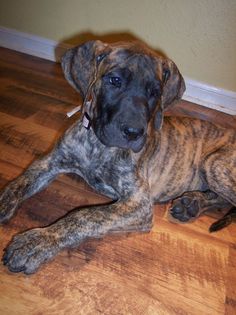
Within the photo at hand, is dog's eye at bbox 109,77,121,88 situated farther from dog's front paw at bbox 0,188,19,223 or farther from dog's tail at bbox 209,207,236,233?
dog's tail at bbox 209,207,236,233

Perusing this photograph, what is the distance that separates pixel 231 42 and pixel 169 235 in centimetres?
271

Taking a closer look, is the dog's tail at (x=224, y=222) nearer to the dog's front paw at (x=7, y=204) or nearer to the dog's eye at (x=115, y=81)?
the dog's eye at (x=115, y=81)

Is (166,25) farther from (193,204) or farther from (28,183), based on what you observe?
(28,183)

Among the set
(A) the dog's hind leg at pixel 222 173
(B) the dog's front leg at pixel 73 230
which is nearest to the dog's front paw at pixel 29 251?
(B) the dog's front leg at pixel 73 230

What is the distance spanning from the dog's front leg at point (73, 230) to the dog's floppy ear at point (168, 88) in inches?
20.0

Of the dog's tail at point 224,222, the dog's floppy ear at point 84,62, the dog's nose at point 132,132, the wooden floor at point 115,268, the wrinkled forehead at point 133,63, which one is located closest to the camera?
the wooden floor at point 115,268

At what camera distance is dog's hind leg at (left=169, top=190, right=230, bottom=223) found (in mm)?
2320

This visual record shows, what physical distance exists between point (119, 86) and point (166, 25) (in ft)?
8.46

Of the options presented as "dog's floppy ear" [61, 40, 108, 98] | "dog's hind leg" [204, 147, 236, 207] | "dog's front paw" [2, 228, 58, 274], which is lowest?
"dog's front paw" [2, 228, 58, 274]

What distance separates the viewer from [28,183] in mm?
2145

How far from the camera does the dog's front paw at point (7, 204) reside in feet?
6.36

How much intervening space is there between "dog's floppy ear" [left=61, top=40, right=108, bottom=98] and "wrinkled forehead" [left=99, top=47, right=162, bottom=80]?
8cm

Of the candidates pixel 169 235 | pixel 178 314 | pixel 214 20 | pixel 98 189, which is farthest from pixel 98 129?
pixel 214 20

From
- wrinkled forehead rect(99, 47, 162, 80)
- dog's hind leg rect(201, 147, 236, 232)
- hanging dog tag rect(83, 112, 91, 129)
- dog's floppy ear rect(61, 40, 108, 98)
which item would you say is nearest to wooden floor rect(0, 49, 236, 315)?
dog's hind leg rect(201, 147, 236, 232)
